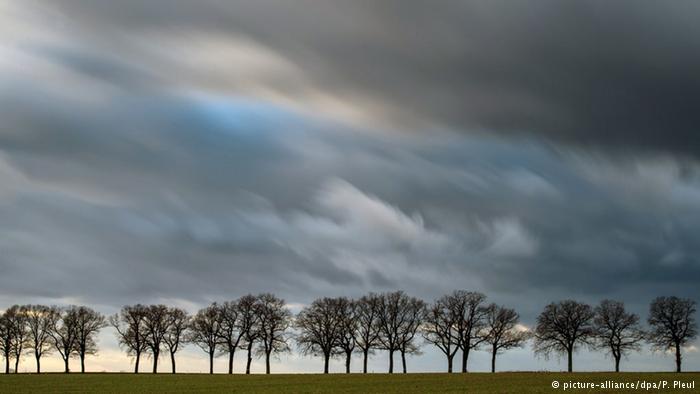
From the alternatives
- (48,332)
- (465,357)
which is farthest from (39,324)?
(465,357)

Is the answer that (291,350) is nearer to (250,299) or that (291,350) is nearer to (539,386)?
(250,299)

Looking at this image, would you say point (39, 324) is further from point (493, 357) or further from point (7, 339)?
point (493, 357)

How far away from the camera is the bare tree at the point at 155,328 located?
147625mm

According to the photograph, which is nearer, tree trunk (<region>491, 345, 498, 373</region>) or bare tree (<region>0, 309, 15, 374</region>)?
tree trunk (<region>491, 345, 498, 373</region>)

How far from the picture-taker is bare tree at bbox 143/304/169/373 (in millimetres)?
147625

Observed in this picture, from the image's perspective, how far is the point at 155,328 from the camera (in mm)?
149500

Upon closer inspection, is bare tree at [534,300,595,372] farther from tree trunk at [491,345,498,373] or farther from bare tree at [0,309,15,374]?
bare tree at [0,309,15,374]

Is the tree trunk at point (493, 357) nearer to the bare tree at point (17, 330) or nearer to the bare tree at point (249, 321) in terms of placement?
the bare tree at point (249, 321)

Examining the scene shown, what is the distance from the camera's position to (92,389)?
83938mm

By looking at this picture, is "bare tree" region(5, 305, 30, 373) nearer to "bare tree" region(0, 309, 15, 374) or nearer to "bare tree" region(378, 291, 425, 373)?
"bare tree" region(0, 309, 15, 374)

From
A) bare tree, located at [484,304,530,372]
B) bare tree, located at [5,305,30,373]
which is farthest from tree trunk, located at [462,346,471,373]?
bare tree, located at [5,305,30,373]

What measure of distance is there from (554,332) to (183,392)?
7685 centimetres

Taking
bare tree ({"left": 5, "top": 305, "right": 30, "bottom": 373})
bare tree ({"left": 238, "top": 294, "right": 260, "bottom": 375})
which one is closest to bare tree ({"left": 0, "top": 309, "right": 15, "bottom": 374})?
bare tree ({"left": 5, "top": 305, "right": 30, "bottom": 373})

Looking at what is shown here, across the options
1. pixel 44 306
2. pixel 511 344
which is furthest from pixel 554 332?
pixel 44 306
